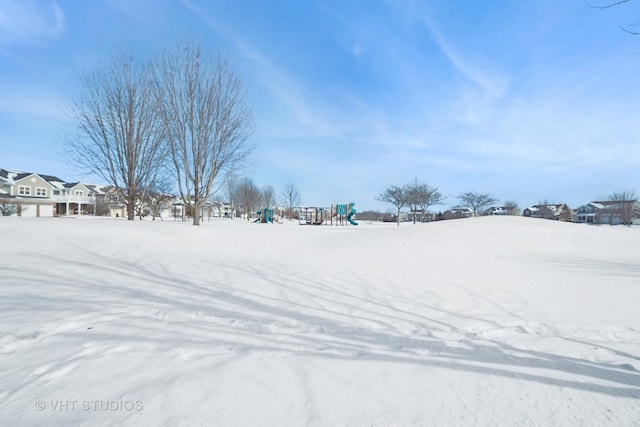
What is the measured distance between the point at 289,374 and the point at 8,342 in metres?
3.14

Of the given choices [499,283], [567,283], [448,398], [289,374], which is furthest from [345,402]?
[567,283]

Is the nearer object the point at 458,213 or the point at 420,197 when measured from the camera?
the point at 420,197

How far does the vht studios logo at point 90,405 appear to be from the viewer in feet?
6.50

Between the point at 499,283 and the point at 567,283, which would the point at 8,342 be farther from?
the point at 567,283

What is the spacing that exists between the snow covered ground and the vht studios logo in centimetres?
1

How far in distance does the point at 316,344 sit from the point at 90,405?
6.39ft

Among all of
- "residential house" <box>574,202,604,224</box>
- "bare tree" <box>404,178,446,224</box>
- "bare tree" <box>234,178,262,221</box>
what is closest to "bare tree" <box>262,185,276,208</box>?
"bare tree" <box>234,178,262,221</box>

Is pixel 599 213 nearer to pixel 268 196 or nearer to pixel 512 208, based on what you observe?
pixel 512 208

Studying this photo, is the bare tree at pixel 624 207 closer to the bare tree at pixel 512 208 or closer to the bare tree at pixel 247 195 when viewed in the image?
the bare tree at pixel 512 208

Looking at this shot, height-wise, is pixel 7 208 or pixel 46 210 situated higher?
pixel 7 208

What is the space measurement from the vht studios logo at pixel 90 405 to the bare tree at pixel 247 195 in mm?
53410

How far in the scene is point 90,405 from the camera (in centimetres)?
203

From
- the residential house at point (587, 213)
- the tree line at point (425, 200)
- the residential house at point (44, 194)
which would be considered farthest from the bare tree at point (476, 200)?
the residential house at point (44, 194)

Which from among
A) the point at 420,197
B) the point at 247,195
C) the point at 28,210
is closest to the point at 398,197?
the point at 420,197
